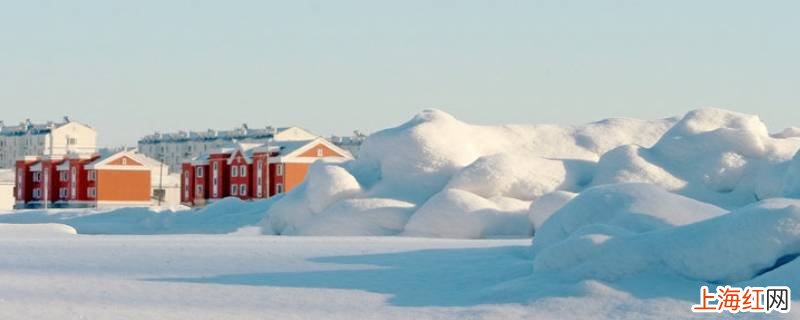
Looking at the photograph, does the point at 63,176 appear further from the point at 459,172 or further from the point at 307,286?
the point at 307,286

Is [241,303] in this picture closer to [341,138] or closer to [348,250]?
[348,250]

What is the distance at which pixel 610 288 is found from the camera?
1317 centimetres

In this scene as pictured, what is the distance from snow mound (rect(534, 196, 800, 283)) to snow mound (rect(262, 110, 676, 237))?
1344 cm

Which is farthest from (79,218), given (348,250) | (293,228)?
(348,250)

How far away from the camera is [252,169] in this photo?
7462 centimetres

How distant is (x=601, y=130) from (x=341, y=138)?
318 feet

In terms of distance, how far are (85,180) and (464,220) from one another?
57949mm

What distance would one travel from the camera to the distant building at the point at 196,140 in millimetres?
120562

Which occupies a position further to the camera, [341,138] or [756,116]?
[341,138]

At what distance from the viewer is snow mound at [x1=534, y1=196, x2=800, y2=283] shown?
13227 mm

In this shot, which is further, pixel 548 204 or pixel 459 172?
pixel 459 172

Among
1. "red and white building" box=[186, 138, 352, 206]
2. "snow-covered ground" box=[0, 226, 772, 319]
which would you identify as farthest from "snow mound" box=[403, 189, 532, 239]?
"red and white building" box=[186, 138, 352, 206]

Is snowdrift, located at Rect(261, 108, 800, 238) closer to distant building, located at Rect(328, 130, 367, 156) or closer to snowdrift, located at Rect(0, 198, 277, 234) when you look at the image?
snowdrift, located at Rect(0, 198, 277, 234)

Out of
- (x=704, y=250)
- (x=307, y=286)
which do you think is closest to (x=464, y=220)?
(x=307, y=286)
